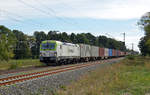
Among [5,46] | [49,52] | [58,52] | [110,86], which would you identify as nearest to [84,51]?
[58,52]

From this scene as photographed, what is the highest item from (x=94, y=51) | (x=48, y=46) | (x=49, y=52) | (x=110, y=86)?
(x=48, y=46)

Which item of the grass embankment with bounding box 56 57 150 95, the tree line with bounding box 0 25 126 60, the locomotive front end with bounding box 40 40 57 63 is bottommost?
the grass embankment with bounding box 56 57 150 95

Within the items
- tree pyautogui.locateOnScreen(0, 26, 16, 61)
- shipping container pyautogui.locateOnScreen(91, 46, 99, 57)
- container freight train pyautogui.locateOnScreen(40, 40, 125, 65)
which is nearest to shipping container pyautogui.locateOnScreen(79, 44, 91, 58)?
container freight train pyautogui.locateOnScreen(40, 40, 125, 65)

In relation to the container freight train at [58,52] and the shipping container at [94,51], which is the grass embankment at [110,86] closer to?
the container freight train at [58,52]

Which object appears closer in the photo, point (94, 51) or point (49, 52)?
point (49, 52)

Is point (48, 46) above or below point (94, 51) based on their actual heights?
above

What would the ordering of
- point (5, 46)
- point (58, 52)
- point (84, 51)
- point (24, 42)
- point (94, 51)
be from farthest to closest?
point (24, 42), point (5, 46), point (94, 51), point (84, 51), point (58, 52)

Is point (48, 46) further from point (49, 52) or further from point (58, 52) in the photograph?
point (58, 52)

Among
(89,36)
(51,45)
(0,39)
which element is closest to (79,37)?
(89,36)

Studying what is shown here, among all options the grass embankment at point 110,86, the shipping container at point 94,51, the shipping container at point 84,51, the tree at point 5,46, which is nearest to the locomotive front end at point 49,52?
the grass embankment at point 110,86

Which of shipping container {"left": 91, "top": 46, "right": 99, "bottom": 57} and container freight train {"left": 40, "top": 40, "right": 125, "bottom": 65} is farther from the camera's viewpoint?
shipping container {"left": 91, "top": 46, "right": 99, "bottom": 57}

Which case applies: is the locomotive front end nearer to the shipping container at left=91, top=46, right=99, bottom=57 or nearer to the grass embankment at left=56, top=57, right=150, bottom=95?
the grass embankment at left=56, top=57, right=150, bottom=95

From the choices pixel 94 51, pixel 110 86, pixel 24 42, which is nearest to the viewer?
pixel 110 86

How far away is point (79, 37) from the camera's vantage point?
349ft
